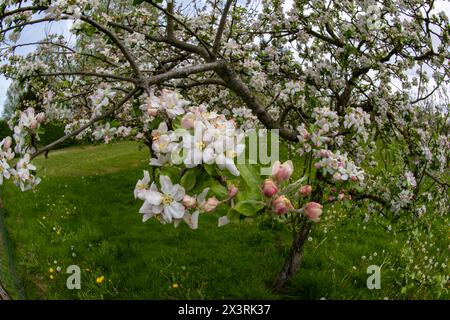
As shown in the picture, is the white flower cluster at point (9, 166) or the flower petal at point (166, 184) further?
the white flower cluster at point (9, 166)

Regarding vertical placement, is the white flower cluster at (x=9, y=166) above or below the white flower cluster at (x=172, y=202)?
above

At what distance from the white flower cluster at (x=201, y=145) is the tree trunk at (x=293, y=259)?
102 inches

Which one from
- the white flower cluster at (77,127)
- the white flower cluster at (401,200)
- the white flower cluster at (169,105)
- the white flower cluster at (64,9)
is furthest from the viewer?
the white flower cluster at (77,127)

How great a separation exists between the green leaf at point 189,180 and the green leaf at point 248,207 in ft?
0.51

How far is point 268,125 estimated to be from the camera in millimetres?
3191

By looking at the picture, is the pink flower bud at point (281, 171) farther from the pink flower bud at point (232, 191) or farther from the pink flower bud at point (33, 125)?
the pink flower bud at point (33, 125)

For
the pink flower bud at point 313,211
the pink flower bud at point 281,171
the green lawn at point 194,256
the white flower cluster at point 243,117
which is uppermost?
the white flower cluster at point 243,117

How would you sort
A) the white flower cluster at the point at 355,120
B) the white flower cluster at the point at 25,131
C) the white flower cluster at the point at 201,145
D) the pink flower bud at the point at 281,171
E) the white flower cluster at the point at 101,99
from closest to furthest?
1. the white flower cluster at the point at 201,145
2. the pink flower bud at the point at 281,171
3. the white flower cluster at the point at 25,131
4. the white flower cluster at the point at 101,99
5. the white flower cluster at the point at 355,120

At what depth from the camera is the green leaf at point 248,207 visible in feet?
4.00

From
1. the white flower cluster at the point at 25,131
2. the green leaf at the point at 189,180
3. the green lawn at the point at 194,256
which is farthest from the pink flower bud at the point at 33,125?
the green lawn at the point at 194,256

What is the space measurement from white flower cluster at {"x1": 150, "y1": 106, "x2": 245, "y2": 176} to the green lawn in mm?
2312

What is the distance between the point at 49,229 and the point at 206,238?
7.23 feet

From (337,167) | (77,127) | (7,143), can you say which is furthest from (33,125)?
(77,127)
